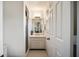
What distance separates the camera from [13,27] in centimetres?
172

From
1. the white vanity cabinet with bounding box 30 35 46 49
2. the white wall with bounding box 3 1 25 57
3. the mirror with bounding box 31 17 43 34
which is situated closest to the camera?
the white wall with bounding box 3 1 25 57

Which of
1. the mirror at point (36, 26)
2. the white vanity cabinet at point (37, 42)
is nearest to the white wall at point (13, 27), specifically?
the white vanity cabinet at point (37, 42)

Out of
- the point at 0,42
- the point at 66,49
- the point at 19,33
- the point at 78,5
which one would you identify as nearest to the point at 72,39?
the point at 66,49

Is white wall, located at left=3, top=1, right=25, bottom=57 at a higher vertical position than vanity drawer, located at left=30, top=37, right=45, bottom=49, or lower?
higher

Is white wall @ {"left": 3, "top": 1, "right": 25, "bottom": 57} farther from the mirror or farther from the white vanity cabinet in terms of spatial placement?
the mirror

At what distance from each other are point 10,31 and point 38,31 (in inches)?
58.5

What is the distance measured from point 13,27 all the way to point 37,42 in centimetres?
138

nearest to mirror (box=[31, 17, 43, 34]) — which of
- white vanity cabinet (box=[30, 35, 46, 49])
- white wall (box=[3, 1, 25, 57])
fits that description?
white vanity cabinet (box=[30, 35, 46, 49])

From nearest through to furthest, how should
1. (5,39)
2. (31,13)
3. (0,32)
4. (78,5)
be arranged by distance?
1. (0,32)
2. (78,5)
3. (5,39)
4. (31,13)

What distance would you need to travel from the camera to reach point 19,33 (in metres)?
1.77

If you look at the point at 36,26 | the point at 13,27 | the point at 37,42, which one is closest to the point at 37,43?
the point at 37,42

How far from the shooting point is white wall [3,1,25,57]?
167 cm

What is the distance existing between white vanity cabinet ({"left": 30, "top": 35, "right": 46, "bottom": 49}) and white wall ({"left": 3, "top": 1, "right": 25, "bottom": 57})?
3.65ft

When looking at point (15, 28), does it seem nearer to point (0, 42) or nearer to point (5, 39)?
point (5, 39)
